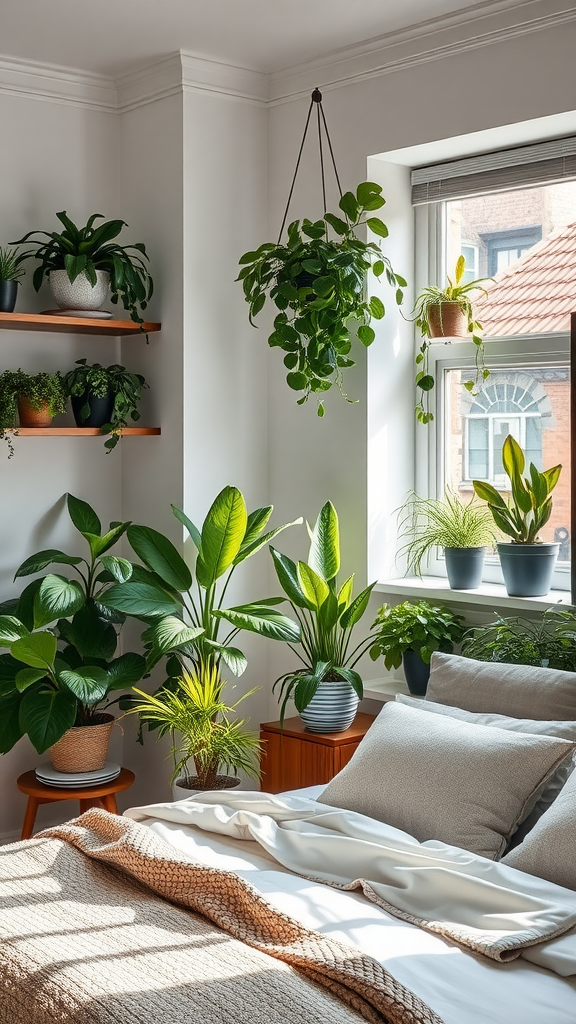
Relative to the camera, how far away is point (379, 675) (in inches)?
156

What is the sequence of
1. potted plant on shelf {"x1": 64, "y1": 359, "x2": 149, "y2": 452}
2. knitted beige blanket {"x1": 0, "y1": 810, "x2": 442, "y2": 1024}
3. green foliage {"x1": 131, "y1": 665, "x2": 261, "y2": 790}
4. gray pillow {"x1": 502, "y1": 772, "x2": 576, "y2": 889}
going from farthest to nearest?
potted plant on shelf {"x1": 64, "y1": 359, "x2": 149, "y2": 452} < green foliage {"x1": 131, "y1": 665, "x2": 261, "y2": 790} < gray pillow {"x1": 502, "y1": 772, "x2": 576, "y2": 889} < knitted beige blanket {"x1": 0, "y1": 810, "x2": 442, "y2": 1024}

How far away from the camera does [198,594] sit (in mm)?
4000

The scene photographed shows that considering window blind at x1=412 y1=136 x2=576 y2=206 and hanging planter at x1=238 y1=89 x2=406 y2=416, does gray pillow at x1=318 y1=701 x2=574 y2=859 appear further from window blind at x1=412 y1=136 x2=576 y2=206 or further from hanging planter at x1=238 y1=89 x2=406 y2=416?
window blind at x1=412 y1=136 x2=576 y2=206

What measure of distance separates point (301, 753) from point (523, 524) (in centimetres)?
104

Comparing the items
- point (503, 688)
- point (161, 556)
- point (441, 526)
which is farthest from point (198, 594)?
point (503, 688)

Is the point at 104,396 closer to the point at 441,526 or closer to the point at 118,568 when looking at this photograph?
the point at 118,568

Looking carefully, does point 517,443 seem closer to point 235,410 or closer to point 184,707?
point 235,410

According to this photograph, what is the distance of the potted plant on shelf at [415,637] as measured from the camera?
3.60 meters

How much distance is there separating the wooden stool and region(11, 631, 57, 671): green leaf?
49cm

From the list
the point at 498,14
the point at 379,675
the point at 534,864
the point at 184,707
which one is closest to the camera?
the point at 534,864

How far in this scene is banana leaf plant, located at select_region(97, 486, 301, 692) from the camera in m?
3.59

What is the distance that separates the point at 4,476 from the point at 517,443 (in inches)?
72.0

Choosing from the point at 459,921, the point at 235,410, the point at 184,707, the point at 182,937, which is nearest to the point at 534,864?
the point at 459,921

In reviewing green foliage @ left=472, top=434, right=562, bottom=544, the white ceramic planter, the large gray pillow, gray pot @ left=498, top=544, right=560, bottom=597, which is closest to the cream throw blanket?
the large gray pillow
